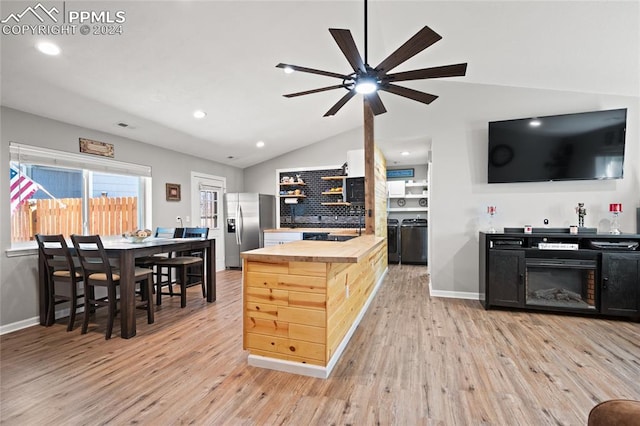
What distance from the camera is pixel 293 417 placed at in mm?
1741

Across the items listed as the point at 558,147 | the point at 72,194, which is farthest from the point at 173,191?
the point at 558,147

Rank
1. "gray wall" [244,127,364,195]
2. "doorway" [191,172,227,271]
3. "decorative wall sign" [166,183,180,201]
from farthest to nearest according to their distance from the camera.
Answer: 1. "gray wall" [244,127,364,195]
2. "doorway" [191,172,227,271]
3. "decorative wall sign" [166,183,180,201]

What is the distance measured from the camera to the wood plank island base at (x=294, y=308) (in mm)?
2168

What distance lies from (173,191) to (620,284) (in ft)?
20.6

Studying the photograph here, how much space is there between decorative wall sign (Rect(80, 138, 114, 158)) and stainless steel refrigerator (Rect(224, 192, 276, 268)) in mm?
2570

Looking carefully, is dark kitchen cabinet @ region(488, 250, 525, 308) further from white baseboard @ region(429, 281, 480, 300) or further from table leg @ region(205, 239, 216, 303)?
table leg @ region(205, 239, 216, 303)

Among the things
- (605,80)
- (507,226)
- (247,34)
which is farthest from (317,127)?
(605,80)

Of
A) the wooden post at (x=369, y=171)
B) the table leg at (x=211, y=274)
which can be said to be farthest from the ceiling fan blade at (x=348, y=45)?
the table leg at (x=211, y=274)

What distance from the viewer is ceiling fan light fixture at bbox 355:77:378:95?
2.10 m

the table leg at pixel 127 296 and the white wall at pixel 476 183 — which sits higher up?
the white wall at pixel 476 183

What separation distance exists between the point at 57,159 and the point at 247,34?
2720 millimetres

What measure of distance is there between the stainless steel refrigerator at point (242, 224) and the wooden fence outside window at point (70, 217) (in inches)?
80.8

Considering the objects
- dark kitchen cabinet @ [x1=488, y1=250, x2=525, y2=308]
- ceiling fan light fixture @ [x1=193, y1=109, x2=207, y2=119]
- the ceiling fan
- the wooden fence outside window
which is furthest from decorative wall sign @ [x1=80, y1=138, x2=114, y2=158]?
dark kitchen cabinet @ [x1=488, y1=250, x2=525, y2=308]

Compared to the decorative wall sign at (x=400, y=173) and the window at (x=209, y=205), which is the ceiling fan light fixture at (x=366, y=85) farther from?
the decorative wall sign at (x=400, y=173)
